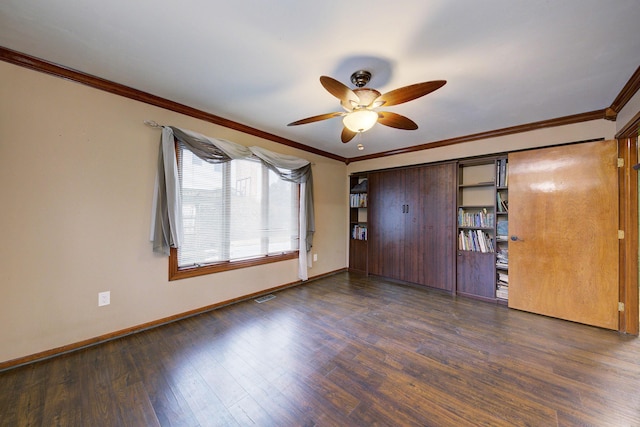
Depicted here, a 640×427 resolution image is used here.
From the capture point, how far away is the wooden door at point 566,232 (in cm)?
241

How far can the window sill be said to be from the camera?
247cm

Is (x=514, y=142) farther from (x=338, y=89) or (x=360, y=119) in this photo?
(x=338, y=89)

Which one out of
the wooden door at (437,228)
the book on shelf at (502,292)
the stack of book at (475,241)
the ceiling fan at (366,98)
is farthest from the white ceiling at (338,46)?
the book on shelf at (502,292)

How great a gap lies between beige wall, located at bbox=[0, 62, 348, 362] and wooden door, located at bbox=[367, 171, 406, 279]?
3.02 metres

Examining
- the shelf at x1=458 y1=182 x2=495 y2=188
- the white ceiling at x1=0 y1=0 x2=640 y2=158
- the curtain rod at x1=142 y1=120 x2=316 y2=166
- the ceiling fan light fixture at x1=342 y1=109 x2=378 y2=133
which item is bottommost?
the shelf at x1=458 y1=182 x2=495 y2=188

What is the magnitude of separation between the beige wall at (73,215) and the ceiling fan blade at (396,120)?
6.97 feet

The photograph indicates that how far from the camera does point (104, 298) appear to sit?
2.09 meters

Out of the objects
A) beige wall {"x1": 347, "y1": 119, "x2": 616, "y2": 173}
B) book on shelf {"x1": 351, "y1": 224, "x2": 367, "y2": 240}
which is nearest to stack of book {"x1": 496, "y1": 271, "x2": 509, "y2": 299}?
beige wall {"x1": 347, "y1": 119, "x2": 616, "y2": 173}

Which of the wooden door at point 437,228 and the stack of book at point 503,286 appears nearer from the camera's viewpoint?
the stack of book at point 503,286

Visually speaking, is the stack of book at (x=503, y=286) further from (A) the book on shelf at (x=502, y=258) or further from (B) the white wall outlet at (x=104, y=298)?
(B) the white wall outlet at (x=104, y=298)

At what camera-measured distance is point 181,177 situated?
251cm

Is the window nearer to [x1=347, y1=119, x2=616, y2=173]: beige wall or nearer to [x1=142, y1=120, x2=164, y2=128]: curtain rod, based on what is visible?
[x1=142, y1=120, x2=164, y2=128]: curtain rod

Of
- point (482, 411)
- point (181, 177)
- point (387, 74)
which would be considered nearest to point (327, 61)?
point (387, 74)

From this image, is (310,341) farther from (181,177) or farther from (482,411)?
(181,177)
